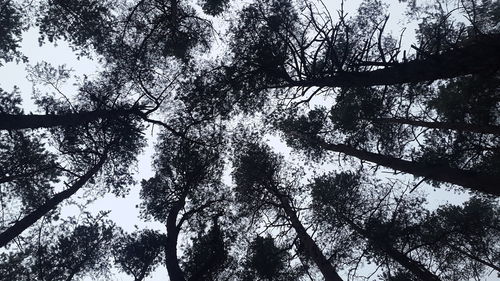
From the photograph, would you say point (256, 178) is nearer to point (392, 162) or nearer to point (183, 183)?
point (183, 183)

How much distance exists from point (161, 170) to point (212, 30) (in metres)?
5.79

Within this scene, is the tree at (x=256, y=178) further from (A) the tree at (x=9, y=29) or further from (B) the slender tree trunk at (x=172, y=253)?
(A) the tree at (x=9, y=29)

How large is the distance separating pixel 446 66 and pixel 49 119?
29.3 feet

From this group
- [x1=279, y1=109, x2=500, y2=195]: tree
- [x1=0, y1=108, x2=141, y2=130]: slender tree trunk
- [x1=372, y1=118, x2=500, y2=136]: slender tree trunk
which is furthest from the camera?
[x1=372, y1=118, x2=500, y2=136]: slender tree trunk

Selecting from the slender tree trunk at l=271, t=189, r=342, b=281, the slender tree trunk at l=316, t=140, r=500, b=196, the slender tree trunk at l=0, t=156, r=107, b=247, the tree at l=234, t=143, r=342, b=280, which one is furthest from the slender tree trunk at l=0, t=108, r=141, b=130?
the slender tree trunk at l=316, t=140, r=500, b=196

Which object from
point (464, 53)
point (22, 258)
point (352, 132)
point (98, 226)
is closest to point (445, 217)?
point (352, 132)

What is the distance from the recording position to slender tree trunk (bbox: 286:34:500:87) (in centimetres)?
410

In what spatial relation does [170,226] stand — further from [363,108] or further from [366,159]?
[363,108]

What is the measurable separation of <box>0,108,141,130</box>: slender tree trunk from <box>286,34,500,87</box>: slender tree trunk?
6628 millimetres

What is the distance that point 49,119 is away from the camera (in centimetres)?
805

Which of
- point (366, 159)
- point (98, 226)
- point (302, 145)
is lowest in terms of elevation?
point (366, 159)

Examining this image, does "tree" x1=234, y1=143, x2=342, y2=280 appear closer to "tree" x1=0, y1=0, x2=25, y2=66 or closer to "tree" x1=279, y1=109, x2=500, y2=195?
"tree" x1=279, y1=109, x2=500, y2=195

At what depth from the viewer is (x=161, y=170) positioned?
1236 cm

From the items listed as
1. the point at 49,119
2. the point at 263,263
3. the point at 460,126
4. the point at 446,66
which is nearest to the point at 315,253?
the point at 263,263
